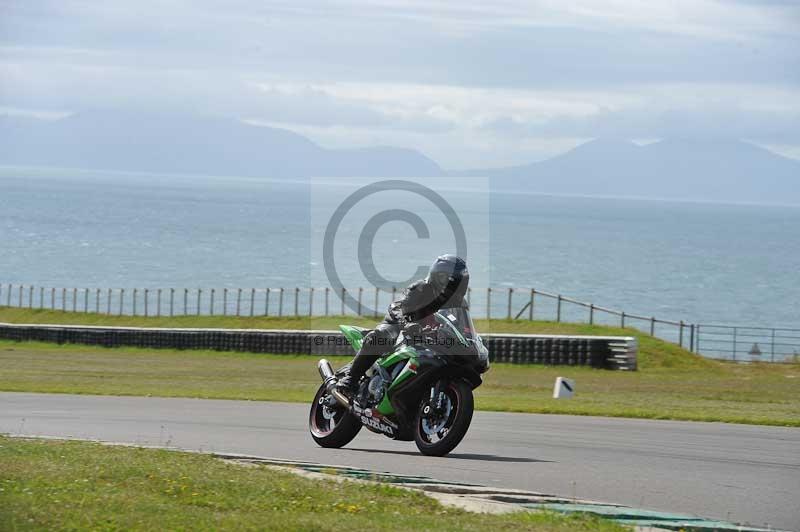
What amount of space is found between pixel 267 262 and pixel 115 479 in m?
134

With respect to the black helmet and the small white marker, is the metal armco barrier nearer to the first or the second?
the small white marker

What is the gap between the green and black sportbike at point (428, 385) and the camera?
11297 mm

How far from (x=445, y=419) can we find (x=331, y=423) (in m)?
1.84

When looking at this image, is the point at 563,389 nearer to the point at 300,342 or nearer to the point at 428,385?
the point at 428,385

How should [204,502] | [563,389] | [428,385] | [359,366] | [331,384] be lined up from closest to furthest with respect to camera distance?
[204,502]
[428,385]
[359,366]
[331,384]
[563,389]

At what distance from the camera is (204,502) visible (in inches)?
334

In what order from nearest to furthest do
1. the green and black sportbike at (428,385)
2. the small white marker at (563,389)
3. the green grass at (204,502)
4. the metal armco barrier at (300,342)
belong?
the green grass at (204,502)
the green and black sportbike at (428,385)
the small white marker at (563,389)
the metal armco barrier at (300,342)

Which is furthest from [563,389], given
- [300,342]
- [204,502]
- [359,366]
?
[300,342]

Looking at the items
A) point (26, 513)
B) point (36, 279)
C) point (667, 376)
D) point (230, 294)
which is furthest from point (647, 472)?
point (36, 279)

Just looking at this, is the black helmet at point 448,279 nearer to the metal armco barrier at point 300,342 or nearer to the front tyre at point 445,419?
the front tyre at point 445,419

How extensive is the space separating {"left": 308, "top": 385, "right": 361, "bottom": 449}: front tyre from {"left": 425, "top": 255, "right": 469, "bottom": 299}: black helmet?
1796mm

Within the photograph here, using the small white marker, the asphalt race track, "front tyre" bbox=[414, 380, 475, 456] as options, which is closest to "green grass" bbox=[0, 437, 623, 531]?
the asphalt race track

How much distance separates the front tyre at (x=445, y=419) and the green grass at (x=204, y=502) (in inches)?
74.1

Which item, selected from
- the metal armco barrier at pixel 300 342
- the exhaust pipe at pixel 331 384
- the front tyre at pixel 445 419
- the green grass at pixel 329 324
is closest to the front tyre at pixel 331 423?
the exhaust pipe at pixel 331 384
